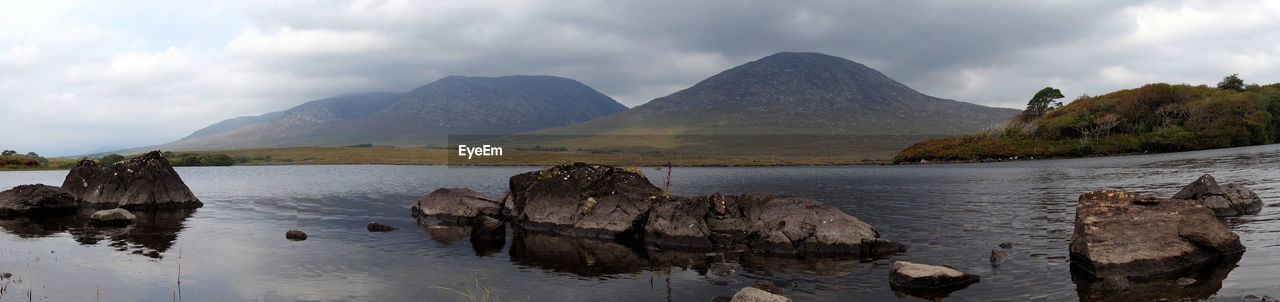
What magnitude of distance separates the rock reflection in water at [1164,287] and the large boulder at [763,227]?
8.46 m

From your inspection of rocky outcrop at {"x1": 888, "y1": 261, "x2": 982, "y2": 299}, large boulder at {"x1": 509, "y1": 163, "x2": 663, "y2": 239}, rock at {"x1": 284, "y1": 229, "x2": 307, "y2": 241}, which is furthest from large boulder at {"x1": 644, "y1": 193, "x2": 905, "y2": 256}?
rock at {"x1": 284, "y1": 229, "x2": 307, "y2": 241}

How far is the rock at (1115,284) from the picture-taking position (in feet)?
63.7

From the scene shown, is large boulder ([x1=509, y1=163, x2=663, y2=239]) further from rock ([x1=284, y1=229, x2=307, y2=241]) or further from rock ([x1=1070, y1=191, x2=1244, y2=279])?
rock ([x1=1070, y1=191, x2=1244, y2=279])

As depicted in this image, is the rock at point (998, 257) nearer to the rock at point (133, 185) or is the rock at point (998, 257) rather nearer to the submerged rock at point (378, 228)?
the submerged rock at point (378, 228)

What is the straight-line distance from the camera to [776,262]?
26453 mm

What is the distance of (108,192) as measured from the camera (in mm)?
52750

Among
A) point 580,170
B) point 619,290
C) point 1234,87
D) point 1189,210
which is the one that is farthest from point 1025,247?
point 1234,87

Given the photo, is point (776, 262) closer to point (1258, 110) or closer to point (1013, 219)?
point (1013, 219)

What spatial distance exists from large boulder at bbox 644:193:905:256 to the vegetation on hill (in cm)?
15725

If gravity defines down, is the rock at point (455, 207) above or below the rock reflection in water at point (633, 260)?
above

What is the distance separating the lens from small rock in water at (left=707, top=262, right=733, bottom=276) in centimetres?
2444

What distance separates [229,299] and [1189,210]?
3405 cm

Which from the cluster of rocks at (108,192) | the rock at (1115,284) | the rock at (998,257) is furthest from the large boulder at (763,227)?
the cluster of rocks at (108,192)

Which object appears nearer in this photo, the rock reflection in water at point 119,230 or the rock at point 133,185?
the rock reflection in water at point 119,230
